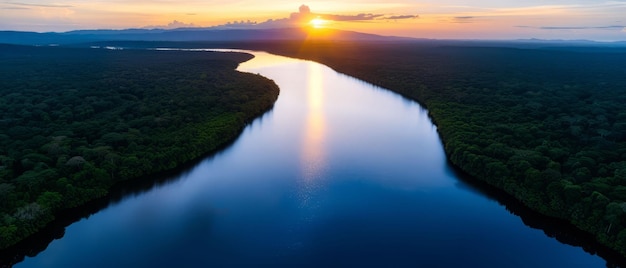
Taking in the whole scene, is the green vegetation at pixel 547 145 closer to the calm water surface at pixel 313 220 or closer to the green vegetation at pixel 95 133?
the calm water surface at pixel 313 220

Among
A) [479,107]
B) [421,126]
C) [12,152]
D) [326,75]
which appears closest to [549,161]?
[421,126]

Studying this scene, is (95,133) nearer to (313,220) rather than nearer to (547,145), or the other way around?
(313,220)

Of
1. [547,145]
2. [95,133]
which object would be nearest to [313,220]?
[547,145]

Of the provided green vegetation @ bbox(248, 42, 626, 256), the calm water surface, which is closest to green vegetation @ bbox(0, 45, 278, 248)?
the calm water surface

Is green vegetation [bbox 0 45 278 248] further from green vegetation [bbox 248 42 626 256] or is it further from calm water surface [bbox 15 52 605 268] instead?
green vegetation [bbox 248 42 626 256]

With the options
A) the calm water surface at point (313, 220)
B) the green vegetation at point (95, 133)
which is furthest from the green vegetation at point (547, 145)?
the green vegetation at point (95, 133)

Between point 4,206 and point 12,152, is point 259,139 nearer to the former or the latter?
point 12,152
